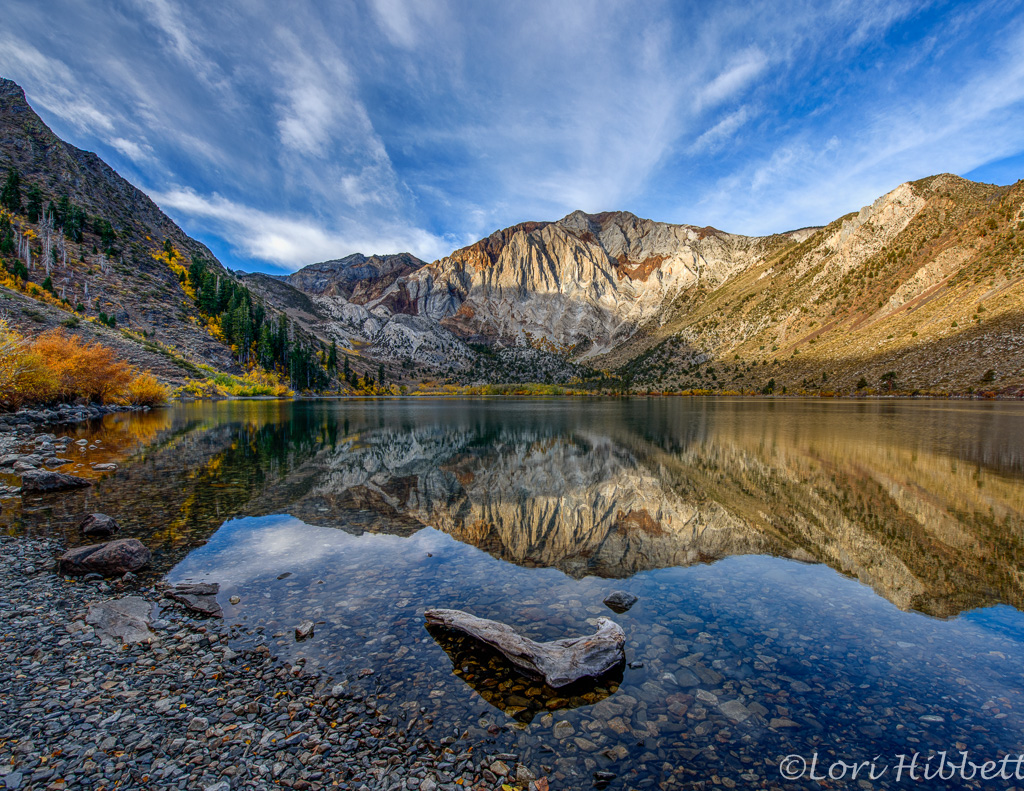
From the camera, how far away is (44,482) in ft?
52.4

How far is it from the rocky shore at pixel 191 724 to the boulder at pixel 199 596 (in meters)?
0.71

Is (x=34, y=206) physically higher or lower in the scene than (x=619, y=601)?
higher

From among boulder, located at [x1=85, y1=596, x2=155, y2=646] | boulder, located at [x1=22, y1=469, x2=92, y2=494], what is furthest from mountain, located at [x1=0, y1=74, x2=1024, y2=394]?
boulder, located at [x1=85, y1=596, x2=155, y2=646]

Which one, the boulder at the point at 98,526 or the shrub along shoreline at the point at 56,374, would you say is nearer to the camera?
the boulder at the point at 98,526

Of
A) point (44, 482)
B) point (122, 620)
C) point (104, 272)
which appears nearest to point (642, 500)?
point (122, 620)

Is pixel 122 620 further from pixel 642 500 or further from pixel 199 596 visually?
pixel 642 500

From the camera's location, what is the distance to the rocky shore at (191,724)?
14.7 ft

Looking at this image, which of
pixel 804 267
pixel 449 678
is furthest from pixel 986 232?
pixel 449 678

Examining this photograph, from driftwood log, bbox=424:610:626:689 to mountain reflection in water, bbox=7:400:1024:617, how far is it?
3.94 metres

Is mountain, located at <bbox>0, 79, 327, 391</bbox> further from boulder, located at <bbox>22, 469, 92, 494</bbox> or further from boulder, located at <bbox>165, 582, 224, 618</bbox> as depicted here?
boulder, located at <bbox>165, 582, 224, 618</bbox>

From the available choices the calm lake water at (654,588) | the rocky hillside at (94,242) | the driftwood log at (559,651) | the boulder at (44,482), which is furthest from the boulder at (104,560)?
the rocky hillside at (94,242)

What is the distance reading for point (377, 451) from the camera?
96.7ft

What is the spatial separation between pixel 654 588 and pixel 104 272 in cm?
13913

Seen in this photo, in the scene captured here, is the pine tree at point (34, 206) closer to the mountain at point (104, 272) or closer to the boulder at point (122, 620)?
the mountain at point (104, 272)
